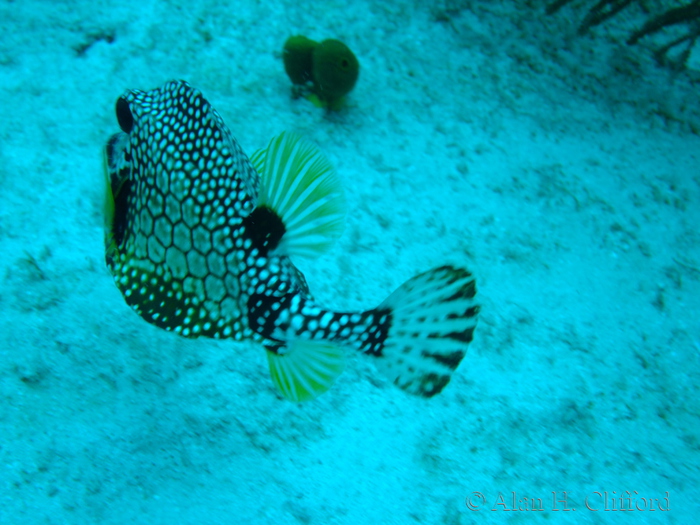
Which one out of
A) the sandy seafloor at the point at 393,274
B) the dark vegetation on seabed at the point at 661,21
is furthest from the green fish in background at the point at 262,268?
the dark vegetation on seabed at the point at 661,21

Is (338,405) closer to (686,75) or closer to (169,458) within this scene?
(169,458)

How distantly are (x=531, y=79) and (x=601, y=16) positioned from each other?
45.9 inches

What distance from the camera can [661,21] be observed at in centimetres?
465

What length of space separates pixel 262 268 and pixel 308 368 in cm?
47

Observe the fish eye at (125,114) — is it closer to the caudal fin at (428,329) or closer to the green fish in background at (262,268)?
the green fish in background at (262,268)

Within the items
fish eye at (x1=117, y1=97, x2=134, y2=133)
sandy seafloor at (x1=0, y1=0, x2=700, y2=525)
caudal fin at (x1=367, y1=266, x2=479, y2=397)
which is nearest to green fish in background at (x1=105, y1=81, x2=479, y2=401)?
caudal fin at (x1=367, y1=266, x2=479, y2=397)

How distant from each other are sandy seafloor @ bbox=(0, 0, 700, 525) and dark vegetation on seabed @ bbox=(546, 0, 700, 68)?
6.2 inches

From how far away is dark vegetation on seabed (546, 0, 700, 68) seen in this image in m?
4.49

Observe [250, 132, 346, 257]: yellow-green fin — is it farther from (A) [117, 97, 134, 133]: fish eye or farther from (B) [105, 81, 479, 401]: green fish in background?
(A) [117, 97, 134, 133]: fish eye

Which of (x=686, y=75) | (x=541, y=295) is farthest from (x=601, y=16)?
(x=541, y=295)

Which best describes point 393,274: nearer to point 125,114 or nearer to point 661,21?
point 125,114

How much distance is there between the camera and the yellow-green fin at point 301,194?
1.71 m

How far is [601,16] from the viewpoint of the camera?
488cm

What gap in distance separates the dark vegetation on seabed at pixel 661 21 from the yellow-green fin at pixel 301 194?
4.92m
